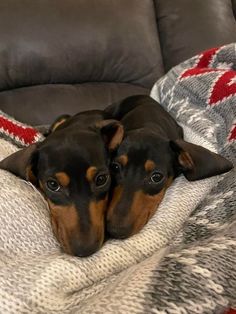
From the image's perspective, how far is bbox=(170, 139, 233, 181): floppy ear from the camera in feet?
4.34

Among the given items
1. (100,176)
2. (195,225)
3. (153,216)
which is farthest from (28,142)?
(195,225)

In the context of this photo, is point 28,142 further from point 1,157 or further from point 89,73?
point 89,73

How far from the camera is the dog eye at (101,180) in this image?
1.25 meters

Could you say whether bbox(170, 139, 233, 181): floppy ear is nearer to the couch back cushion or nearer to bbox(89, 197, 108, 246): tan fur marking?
bbox(89, 197, 108, 246): tan fur marking

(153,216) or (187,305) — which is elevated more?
(187,305)

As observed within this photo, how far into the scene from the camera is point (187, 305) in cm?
89

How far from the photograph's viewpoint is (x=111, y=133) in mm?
1408

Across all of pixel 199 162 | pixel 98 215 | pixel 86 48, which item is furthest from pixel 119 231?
pixel 86 48

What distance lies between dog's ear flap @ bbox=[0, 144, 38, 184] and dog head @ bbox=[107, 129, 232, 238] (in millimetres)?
210

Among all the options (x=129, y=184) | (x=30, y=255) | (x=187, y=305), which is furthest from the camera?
(x=129, y=184)

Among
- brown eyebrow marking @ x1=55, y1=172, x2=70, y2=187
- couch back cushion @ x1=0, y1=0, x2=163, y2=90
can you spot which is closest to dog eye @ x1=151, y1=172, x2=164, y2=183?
brown eyebrow marking @ x1=55, y1=172, x2=70, y2=187

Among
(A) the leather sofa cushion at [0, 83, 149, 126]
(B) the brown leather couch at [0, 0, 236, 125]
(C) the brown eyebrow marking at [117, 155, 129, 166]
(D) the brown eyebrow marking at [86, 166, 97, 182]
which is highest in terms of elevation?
(D) the brown eyebrow marking at [86, 166, 97, 182]

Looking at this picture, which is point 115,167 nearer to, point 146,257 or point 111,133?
point 111,133

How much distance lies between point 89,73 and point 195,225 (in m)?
1.09
